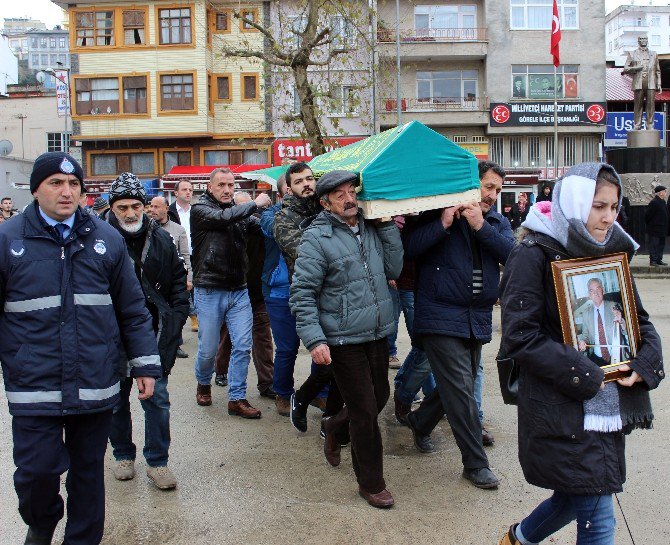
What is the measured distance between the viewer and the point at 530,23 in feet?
121

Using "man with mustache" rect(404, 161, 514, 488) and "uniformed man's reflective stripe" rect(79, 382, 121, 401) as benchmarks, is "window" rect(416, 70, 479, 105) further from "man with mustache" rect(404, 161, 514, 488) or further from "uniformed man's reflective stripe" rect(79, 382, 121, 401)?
"uniformed man's reflective stripe" rect(79, 382, 121, 401)

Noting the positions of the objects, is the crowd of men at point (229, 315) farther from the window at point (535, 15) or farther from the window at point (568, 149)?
the window at point (535, 15)

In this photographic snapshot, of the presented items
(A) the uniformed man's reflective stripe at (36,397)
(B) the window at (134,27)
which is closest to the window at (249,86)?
A: (B) the window at (134,27)

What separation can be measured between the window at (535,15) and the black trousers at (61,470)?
37.2m

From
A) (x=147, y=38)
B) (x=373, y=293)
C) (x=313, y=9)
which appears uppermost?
(x=147, y=38)

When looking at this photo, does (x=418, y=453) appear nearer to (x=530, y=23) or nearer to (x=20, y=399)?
(x=20, y=399)

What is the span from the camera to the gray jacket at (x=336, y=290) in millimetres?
4215

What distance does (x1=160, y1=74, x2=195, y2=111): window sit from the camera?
3581 cm

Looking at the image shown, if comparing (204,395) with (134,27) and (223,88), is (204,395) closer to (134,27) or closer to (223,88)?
(223,88)

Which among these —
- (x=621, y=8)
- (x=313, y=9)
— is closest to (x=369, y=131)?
(x=313, y=9)

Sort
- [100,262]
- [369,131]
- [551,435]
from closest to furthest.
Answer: [551,435] < [100,262] < [369,131]

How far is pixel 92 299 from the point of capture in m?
3.31

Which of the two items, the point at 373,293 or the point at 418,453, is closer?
the point at 373,293

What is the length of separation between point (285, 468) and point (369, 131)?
30656 mm
